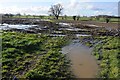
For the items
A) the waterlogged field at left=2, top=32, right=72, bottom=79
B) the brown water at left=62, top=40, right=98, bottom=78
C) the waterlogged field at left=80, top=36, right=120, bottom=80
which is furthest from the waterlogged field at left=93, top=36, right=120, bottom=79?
the waterlogged field at left=2, top=32, right=72, bottom=79

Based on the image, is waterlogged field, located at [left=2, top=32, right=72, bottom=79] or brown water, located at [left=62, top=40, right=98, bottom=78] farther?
brown water, located at [left=62, top=40, right=98, bottom=78]

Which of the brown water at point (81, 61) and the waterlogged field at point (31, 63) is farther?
the brown water at point (81, 61)

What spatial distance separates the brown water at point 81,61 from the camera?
18.0m

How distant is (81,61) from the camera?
70.4 feet

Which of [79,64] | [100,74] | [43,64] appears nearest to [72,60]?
[79,64]

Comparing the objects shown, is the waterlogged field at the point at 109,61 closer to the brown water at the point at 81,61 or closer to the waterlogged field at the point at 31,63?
the brown water at the point at 81,61

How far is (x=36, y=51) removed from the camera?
2502 centimetres

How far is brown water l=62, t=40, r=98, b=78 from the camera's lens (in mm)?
18031

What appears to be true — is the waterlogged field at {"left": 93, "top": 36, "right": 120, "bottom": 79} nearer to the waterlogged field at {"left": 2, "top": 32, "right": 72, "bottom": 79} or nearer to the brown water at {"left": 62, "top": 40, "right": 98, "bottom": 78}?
the brown water at {"left": 62, "top": 40, "right": 98, "bottom": 78}

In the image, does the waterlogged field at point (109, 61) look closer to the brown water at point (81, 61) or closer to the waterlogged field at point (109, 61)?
the waterlogged field at point (109, 61)

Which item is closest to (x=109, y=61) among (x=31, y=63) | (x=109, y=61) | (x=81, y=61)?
(x=109, y=61)

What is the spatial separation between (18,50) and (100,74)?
10104 mm

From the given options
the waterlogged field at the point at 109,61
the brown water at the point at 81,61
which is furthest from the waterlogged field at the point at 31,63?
the waterlogged field at the point at 109,61

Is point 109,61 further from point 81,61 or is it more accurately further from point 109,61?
point 81,61
